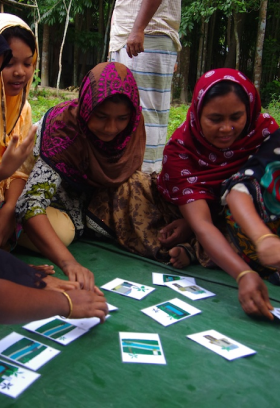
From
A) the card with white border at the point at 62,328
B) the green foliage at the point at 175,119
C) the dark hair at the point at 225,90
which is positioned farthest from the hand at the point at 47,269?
the green foliage at the point at 175,119

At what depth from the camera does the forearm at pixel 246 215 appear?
2.13m

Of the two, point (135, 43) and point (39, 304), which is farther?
point (135, 43)

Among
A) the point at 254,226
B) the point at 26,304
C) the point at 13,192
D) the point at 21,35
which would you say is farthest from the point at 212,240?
the point at 21,35

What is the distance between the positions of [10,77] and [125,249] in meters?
1.29

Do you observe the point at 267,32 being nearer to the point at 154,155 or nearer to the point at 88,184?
the point at 154,155

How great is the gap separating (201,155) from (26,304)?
1.46 metres

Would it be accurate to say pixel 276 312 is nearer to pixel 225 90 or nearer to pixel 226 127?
pixel 226 127

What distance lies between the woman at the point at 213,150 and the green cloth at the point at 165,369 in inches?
9.7

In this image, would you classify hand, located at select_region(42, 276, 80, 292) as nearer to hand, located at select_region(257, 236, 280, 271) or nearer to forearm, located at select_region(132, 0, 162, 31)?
hand, located at select_region(257, 236, 280, 271)

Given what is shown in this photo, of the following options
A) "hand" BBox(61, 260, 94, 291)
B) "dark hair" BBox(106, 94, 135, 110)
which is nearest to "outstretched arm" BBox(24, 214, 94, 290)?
"hand" BBox(61, 260, 94, 291)

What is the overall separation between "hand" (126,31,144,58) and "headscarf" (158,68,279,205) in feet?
2.95

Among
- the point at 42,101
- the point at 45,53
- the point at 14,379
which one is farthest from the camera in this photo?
the point at 45,53

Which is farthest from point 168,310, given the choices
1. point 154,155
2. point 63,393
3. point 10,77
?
point 154,155

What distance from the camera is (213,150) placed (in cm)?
260
